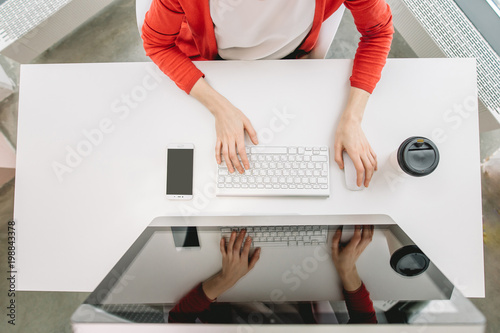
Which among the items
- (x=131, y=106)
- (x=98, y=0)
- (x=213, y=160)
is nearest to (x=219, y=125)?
(x=213, y=160)

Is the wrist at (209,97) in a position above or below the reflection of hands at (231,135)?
above

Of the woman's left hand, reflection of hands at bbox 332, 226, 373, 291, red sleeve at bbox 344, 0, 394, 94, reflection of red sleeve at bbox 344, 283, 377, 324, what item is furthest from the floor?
reflection of red sleeve at bbox 344, 283, 377, 324

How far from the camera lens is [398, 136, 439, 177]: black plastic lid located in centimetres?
76

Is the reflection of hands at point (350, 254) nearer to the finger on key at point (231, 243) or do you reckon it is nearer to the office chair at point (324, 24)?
the finger on key at point (231, 243)

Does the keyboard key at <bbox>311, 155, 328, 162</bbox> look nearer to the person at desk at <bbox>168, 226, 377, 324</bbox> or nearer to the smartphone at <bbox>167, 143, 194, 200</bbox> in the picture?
the person at desk at <bbox>168, 226, 377, 324</bbox>

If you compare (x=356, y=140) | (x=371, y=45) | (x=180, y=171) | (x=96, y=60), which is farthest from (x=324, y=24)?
(x=96, y=60)

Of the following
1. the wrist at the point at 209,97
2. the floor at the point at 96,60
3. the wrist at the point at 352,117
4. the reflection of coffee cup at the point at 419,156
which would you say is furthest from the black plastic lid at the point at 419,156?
the floor at the point at 96,60

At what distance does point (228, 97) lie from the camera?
2.93 ft

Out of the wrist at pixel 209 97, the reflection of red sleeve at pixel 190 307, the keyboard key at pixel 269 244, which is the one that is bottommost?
the reflection of red sleeve at pixel 190 307

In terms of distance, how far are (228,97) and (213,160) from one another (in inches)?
7.5

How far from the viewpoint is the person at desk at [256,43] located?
0.76 meters

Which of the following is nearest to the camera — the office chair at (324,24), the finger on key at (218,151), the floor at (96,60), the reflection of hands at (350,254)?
the reflection of hands at (350,254)

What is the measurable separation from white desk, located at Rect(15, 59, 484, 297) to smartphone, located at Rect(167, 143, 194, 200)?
2 centimetres

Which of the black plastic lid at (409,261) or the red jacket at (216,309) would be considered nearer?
the red jacket at (216,309)
